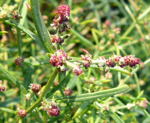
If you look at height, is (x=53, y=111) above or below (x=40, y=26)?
below

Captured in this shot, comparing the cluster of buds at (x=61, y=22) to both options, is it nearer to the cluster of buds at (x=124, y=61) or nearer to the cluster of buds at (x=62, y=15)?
the cluster of buds at (x=62, y=15)

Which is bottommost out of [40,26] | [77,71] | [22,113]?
[22,113]

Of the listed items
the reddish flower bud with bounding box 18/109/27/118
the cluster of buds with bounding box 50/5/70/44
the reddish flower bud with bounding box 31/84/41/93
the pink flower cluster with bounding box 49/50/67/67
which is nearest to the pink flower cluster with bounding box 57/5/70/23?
the cluster of buds with bounding box 50/5/70/44

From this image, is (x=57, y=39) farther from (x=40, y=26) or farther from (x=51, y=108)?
(x=51, y=108)

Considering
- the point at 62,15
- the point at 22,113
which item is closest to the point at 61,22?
the point at 62,15

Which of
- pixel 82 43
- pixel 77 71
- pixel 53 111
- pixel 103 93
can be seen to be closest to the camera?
pixel 77 71

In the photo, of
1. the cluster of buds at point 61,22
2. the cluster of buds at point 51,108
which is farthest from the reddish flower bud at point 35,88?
the cluster of buds at point 61,22
